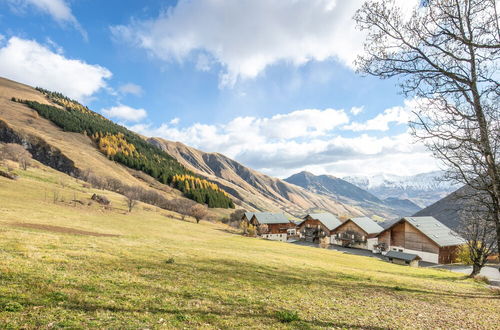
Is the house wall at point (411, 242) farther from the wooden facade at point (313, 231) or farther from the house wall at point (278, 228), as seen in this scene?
the house wall at point (278, 228)

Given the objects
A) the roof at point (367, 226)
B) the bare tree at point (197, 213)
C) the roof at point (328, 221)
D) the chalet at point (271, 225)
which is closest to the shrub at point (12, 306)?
the bare tree at point (197, 213)

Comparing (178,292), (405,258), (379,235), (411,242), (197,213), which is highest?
(178,292)

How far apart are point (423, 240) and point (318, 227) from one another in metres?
44.7

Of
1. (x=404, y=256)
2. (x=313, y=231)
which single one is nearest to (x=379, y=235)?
(x=404, y=256)

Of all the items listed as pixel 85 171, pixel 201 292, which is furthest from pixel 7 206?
pixel 85 171

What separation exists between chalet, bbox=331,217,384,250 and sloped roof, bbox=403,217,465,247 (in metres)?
16.0

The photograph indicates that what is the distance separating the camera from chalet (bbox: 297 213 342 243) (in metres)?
108

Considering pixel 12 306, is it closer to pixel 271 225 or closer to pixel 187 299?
pixel 187 299

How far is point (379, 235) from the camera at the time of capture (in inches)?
3383

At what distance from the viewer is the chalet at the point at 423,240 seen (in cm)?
6919

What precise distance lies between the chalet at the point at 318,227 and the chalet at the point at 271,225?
9015mm

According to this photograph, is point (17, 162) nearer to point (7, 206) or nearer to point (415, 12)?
point (7, 206)

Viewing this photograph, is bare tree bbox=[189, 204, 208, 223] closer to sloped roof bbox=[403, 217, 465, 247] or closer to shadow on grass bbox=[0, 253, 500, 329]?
sloped roof bbox=[403, 217, 465, 247]

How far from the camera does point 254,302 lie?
39.2 ft
